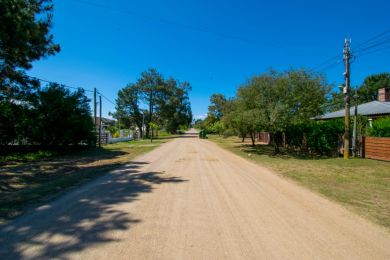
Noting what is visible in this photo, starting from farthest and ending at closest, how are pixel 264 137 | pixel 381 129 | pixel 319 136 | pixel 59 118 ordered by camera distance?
1. pixel 264 137
2. pixel 59 118
3. pixel 319 136
4. pixel 381 129

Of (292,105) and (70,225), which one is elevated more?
(292,105)

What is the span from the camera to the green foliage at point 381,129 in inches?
551

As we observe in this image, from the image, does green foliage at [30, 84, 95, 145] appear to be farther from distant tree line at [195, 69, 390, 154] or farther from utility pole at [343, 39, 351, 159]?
utility pole at [343, 39, 351, 159]

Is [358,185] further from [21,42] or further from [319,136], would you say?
[21,42]

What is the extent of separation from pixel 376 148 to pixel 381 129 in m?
1.19

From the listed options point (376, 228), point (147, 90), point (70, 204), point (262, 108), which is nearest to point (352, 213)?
point (376, 228)

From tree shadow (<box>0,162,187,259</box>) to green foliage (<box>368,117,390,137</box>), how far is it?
13.8 meters

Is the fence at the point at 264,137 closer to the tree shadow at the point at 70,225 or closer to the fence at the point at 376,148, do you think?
the fence at the point at 376,148

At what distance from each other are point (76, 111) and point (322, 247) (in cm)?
1987

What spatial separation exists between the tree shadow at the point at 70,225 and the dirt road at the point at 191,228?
1 cm

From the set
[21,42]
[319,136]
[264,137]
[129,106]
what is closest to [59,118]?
[21,42]

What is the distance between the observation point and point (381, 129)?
1430 cm

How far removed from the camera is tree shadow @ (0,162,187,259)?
11.0ft

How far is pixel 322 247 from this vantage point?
352 cm
